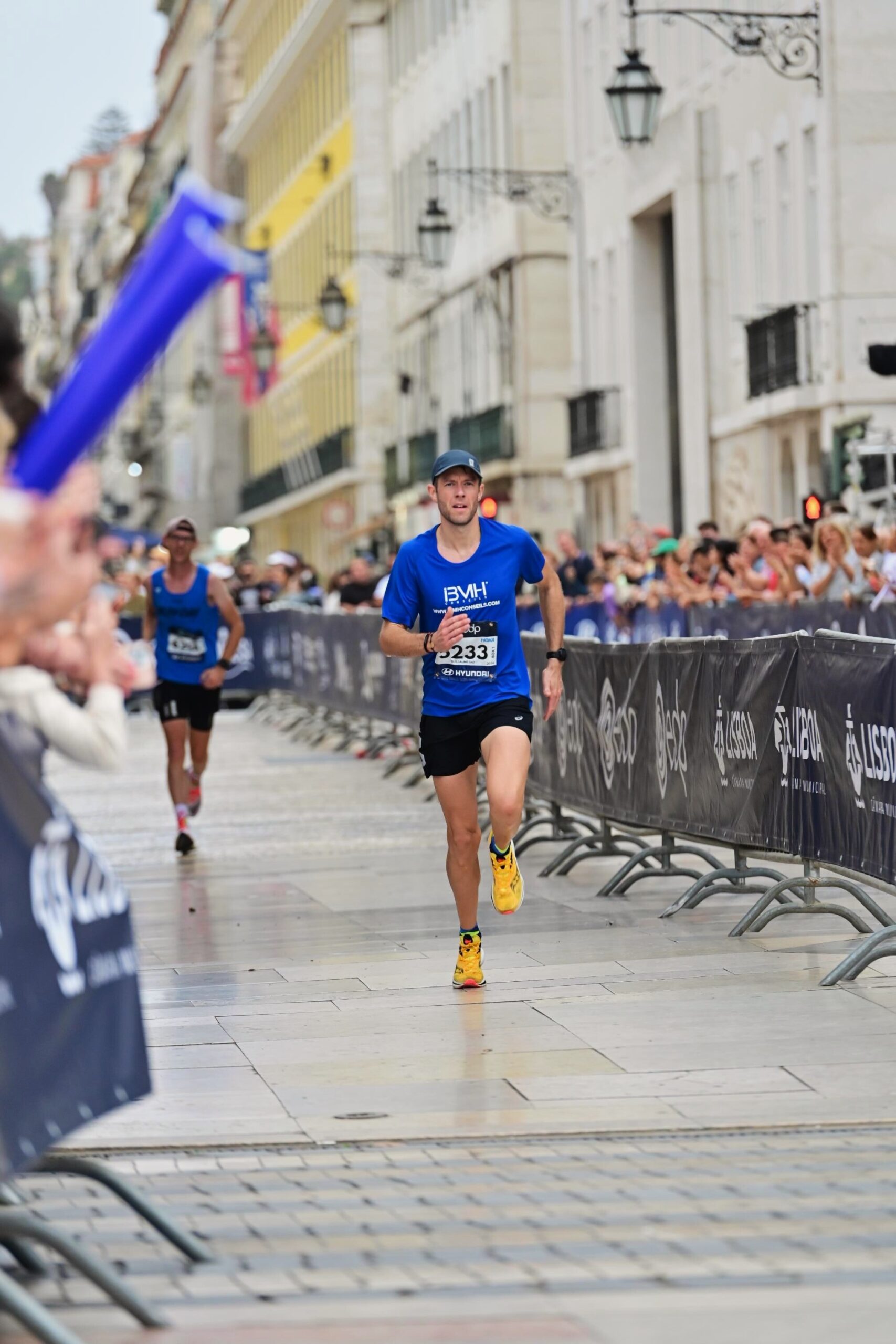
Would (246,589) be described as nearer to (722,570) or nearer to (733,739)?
(722,570)

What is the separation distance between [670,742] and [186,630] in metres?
5.26

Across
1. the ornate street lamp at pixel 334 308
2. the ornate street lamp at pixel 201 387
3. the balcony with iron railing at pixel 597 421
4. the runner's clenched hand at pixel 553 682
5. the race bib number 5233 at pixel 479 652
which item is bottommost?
the runner's clenched hand at pixel 553 682

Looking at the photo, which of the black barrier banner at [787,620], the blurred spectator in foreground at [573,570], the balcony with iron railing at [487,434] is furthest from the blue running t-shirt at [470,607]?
the balcony with iron railing at [487,434]

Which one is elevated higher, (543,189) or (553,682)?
(543,189)

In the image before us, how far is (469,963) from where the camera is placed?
10.8 m

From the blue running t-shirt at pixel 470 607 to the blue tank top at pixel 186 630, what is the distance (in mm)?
7194

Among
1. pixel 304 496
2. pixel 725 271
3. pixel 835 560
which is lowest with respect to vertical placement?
pixel 835 560

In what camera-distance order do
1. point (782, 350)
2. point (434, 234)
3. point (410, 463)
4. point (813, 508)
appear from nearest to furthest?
point (813, 508) → point (782, 350) → point (434, 234) → point (410, 463)

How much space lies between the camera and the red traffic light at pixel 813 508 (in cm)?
2033

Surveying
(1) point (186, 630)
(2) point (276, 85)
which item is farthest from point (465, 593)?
(2) point (276, 85)

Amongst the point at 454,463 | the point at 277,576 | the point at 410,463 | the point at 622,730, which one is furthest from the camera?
the point at 410,463

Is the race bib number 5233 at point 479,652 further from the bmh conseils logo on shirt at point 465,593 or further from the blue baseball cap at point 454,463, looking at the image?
the blue baseball cap at point 454,463

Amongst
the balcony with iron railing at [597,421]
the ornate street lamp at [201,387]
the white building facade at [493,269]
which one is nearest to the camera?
the balcony with iron railing at [597,421]

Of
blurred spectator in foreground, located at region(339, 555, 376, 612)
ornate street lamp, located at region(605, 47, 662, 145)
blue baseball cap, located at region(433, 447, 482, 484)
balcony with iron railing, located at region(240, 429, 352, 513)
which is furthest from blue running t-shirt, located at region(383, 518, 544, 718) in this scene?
balcony with iron railing, located at region(240, 429, 352, 513)
